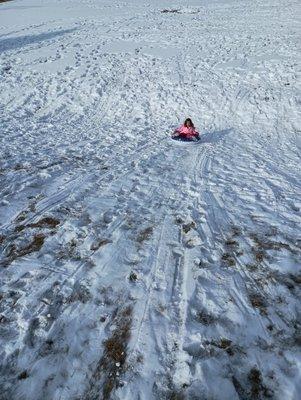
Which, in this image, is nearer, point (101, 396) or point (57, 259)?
point (101, 396)

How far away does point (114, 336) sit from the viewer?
4.79 m

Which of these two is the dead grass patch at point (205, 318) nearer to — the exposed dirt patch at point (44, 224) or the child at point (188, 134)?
the exposed dirt patch at point (44, 224)

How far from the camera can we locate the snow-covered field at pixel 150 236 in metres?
4.40

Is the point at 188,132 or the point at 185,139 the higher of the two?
the point at 188,132

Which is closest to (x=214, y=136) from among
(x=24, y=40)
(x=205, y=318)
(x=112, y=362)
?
(x=205, y=318)

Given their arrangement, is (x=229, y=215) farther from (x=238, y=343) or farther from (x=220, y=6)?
(x=220, y=6)

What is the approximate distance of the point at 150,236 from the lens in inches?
268

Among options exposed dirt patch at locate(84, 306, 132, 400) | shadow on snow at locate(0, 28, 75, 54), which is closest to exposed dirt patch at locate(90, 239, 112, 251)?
exposed dirt patch at locate(84, 306, 132, 400)

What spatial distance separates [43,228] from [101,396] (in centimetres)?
355

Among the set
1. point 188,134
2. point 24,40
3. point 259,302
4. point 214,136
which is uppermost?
point 259,302

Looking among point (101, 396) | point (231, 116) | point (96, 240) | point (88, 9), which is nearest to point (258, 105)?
point (231, 116)

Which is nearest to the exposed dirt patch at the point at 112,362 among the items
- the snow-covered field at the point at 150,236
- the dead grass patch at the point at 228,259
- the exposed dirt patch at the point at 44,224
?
the snow-covered field at the point at 150,236

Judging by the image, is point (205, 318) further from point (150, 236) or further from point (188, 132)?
point (188, 132)

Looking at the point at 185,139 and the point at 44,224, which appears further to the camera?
the point at 185,139
